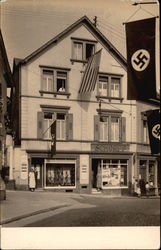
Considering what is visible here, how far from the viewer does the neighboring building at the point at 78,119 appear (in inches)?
271

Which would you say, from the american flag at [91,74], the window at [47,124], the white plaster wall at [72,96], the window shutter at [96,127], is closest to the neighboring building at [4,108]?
the white plaster wall at [72,96]

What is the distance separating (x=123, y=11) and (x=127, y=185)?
2.76 meters

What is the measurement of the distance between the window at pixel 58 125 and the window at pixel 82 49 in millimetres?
999

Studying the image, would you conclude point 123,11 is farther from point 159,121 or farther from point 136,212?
point 136,212

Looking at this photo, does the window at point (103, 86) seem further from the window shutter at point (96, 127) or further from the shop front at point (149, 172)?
the shop front at point (149, 172)

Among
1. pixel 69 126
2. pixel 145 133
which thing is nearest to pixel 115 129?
pixel 145 133

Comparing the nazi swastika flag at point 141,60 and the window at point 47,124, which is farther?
the window at point 47,124

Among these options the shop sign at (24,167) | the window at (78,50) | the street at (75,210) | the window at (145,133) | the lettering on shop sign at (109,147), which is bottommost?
the street at (75,210)

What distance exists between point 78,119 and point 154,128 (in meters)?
1.38

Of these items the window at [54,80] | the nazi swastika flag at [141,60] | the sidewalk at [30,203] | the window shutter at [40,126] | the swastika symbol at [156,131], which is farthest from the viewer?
the window at [54,80]

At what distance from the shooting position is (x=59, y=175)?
7.10 m

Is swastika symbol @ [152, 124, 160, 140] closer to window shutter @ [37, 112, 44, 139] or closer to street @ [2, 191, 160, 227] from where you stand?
street @ [2, 191, 160, 227]

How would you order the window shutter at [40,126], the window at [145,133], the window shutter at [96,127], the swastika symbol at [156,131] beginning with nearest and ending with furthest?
1. the swastika symbol at [156,131]
2. the window at [145,133]
3. the window shutter at [40,126]
4. the window shutter at [96,127]

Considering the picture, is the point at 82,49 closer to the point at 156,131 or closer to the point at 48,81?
the point at 48,81
